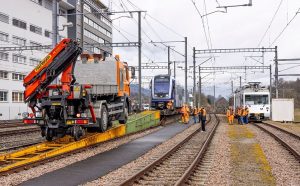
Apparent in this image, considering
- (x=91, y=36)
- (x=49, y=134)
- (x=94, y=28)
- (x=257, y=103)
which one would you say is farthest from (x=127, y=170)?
(x=94, y=28)

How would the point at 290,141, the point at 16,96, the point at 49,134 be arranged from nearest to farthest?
the point at 49,134 < the point at 290,141 < the point at 16,96

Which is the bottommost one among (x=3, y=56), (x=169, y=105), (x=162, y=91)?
(x=169, y=105)

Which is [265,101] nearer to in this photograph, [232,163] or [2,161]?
[232,163]

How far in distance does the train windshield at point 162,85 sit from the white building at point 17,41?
2122 cm

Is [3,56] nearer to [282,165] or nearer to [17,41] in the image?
[17,41]

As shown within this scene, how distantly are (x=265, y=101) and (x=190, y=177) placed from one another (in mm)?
30901

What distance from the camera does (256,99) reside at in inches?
1570

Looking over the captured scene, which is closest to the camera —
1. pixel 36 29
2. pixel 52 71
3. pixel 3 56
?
pixel 52 71

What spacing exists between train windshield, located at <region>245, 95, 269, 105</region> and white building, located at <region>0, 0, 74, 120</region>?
2853cm

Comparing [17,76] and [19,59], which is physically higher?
[19,59]

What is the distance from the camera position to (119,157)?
46.6 ft

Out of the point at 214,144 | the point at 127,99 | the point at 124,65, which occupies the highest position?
the point at 124,65

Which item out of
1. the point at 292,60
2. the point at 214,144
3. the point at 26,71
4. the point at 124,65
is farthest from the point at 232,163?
the point at 26,71

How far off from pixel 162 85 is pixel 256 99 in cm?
873
